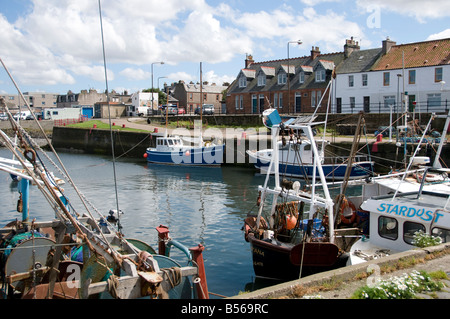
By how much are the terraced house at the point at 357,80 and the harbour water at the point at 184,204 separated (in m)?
14.0

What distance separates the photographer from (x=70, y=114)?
254 ft

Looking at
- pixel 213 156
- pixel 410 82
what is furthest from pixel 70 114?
pixel 410 82

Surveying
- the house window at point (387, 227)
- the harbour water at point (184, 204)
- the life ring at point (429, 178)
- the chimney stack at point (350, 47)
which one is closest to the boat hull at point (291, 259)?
the harbour water at point (184, 204)

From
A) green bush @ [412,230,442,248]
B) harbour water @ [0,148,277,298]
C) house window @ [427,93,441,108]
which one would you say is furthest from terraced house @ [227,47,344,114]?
green bush @ [412,230,442,248]

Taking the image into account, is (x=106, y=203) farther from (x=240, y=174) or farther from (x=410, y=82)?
(x=410, y=82)

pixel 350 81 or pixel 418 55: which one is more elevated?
pixel 418 55

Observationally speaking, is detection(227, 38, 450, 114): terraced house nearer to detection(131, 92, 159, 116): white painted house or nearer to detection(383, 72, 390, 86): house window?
detection(383, 72, 390, 86): house window

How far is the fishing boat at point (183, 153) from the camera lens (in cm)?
3847

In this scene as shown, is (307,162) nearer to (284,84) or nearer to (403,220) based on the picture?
(403,220)

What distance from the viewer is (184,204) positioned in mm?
23359

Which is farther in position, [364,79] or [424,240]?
[364,79]

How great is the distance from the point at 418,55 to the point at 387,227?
37.8m

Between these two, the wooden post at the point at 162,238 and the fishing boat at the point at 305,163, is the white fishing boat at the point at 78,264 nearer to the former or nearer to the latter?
the wooden post at the point at 162,238

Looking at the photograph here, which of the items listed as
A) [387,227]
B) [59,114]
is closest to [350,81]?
[387,227]
